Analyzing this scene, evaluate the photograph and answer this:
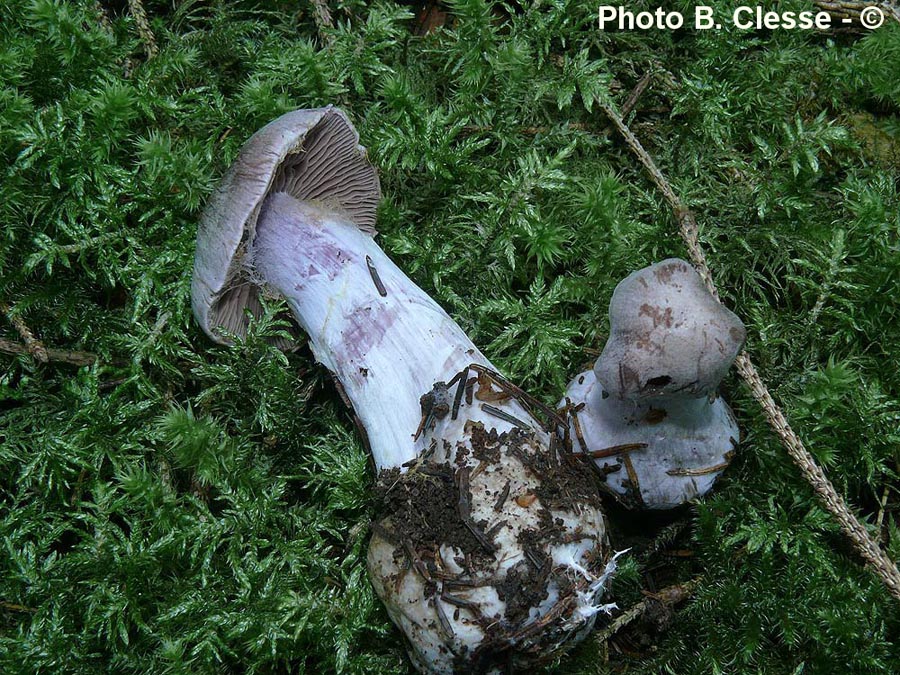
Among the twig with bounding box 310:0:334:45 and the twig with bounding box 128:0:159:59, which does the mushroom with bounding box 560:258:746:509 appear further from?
the twig with bounding box 128:0:159:59

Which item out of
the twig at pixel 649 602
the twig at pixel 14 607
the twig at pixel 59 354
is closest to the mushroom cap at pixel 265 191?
the twig at pixel 59 354

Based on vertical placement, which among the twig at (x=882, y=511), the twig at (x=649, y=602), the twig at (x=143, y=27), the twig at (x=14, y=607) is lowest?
the twig at (x=649, y=602)

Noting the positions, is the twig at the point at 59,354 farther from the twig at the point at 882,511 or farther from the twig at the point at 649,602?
the twig at the point at 882,511

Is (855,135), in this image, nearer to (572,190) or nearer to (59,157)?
(572,190)

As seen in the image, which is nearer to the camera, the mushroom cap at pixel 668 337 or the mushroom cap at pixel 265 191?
the mushroom cap at pixel 668 337

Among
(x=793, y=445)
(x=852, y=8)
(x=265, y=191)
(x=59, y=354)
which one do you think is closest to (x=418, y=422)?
(x=265, y=191)

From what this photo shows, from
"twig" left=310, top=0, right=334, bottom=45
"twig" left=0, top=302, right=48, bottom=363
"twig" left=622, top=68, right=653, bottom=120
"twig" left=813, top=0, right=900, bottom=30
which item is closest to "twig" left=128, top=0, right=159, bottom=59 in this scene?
"twig" left=310, top=0, right=334, bottom=45
